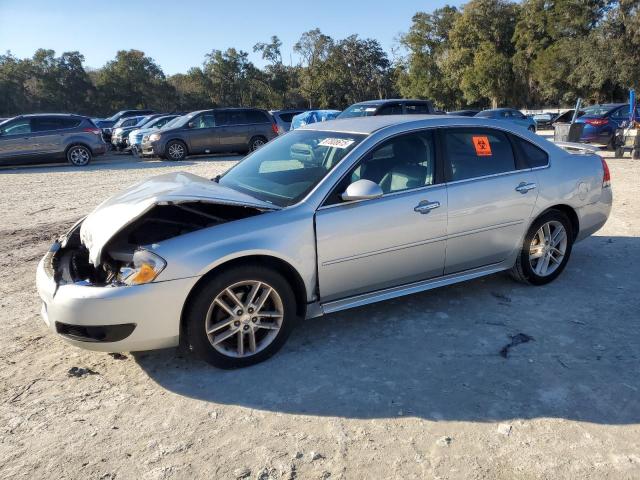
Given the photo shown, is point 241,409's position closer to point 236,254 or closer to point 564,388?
point 236,254

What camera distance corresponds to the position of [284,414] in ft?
9.85

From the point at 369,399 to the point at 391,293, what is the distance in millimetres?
1056

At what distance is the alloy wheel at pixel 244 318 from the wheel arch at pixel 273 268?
131mm

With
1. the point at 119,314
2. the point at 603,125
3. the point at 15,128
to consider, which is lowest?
the point at 119,314

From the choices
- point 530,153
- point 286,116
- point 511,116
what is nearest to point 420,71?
point 511,116

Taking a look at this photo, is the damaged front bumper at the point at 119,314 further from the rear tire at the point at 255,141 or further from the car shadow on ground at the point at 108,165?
the rear tire at the point at 255,141

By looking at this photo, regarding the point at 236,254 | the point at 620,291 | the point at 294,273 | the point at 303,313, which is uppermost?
the point at 236,254

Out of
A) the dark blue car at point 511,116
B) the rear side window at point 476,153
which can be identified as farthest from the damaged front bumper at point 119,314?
the dark blue car at point 511,116

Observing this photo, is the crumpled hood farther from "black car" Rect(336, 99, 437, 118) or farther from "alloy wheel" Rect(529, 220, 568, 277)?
"black car" Rect(336, 99, 437, 118)

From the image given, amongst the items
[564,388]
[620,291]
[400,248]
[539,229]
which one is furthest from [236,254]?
[620,291]

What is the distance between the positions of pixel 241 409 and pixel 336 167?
1.80 metres

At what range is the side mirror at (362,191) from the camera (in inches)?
141

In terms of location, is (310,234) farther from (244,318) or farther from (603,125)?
(603,125)

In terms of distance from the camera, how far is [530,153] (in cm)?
467
